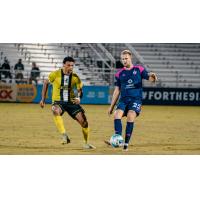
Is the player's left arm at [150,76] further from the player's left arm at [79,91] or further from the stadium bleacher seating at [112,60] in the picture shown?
the stadium bleacher seating at [112,60]

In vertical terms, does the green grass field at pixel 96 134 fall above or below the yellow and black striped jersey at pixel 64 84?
below

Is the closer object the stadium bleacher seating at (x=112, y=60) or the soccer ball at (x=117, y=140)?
the soccer ball at (x=117, y=140)

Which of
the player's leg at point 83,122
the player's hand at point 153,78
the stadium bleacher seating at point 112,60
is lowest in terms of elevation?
the player's leg at point 83,122

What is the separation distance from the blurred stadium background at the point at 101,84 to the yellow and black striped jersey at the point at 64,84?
12.7 feet

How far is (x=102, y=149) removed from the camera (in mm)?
10781

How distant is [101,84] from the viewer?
85.8ft

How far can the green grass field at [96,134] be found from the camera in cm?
1070

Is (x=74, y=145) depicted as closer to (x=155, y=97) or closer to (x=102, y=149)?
(x=102, y=149)

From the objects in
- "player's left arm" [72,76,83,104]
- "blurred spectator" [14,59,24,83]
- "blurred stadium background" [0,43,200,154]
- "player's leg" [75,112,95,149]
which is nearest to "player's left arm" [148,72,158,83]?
"player's left arm" [72,76,83,104]

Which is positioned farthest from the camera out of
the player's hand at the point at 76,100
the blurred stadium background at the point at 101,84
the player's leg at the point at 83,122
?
the blurred stadium background at the point at 101,84

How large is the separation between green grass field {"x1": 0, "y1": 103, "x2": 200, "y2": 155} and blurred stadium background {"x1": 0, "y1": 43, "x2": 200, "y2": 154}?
2cm

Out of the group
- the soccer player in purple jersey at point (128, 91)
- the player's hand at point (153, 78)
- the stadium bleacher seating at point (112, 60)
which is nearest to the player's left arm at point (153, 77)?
the player's hand at point (153, 78)

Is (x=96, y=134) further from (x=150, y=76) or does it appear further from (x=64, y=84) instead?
(x=150, y=76)

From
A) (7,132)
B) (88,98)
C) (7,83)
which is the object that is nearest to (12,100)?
(7,83)
